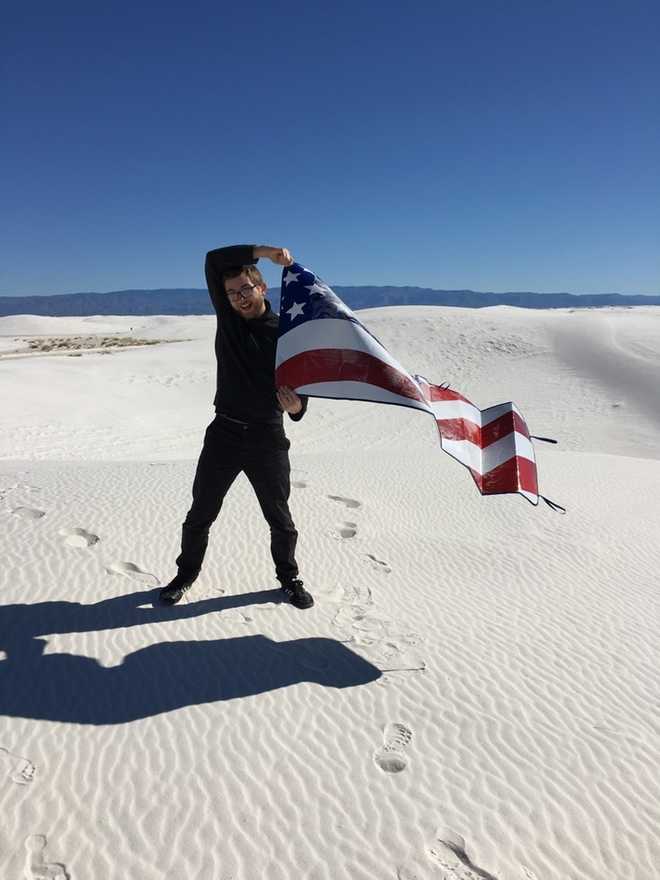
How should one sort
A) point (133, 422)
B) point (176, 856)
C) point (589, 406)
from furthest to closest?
1. point (589, 406)
2. point (133, 422)
3. point (176, 856)

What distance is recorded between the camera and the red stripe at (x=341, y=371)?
11.9 feet

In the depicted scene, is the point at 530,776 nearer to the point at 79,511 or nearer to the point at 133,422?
the point at 79,511

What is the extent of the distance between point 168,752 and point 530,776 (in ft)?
6.03

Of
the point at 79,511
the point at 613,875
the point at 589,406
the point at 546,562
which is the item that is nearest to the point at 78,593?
the point at 79,511

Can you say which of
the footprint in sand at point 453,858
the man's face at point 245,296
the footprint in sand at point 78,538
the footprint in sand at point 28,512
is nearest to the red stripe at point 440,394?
the man's face at point 245,296

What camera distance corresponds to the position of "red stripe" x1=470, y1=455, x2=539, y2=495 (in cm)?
379

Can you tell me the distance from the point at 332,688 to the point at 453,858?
1209 mm

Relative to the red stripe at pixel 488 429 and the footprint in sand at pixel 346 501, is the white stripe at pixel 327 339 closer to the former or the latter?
the red stripe at pixel 488 429

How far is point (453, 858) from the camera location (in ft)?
8.21

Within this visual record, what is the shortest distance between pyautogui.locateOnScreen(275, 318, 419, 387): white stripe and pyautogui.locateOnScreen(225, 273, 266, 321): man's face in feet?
0.93

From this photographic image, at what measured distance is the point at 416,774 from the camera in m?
2.93

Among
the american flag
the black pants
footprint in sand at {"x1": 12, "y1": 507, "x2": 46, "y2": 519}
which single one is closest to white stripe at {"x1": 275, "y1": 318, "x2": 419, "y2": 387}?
the american flag

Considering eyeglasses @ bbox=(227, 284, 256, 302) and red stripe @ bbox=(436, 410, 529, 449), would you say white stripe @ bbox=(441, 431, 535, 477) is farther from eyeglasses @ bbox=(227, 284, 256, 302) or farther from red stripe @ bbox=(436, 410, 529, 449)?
eyeglasses @ bbox=(227, 284, 256, 302)

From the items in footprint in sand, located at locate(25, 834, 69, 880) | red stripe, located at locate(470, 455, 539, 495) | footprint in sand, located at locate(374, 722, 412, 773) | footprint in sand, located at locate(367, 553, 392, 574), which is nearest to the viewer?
footprint in sand, located at locate(25, 834, 69, 880)
